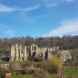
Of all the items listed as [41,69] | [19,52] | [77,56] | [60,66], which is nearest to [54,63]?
[60,66]

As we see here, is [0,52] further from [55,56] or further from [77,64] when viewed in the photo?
[55,56]

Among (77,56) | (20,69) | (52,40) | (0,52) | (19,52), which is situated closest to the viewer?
(20,69)

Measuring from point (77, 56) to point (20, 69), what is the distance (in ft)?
52.8

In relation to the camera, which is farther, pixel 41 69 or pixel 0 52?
pixel 0 52

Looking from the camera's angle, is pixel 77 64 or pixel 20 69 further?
pixel 77 64

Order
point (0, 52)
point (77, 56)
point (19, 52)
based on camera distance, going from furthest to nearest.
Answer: point (77, 56)
point (0, 52)
point (19, 52)

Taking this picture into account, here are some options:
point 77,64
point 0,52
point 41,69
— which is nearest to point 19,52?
point 0,52

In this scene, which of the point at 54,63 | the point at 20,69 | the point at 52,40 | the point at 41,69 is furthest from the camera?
the point at 52,40

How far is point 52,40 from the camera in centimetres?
2547

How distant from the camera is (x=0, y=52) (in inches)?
839

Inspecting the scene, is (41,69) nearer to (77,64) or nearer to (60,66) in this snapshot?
(60,66)

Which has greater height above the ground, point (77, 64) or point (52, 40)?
point (52, 40)

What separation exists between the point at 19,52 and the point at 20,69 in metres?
9.30

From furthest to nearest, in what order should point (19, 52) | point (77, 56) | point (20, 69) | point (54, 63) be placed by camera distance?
1. point (77, 56)
2. point (19, 52)
3. point (20, 69)
4. point (54, 63)
